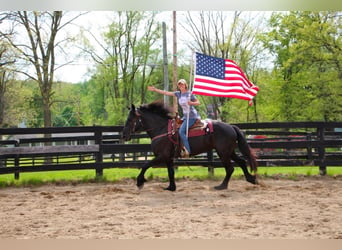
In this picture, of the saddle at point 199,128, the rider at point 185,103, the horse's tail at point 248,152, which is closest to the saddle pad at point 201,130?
the saddle at point 199,128

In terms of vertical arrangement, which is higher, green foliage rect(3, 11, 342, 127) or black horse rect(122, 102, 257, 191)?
green foliage rect(3, 11, 342, 127)

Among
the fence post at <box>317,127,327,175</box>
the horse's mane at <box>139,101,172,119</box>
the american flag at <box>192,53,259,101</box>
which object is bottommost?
the fence post at <box>317,127,327,175</box>

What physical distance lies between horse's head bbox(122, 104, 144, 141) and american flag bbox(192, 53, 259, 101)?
1280 mm

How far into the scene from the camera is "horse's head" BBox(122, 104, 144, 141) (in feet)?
20.9

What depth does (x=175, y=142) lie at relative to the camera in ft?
20.3

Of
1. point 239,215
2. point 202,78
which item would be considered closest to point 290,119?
point 202,78

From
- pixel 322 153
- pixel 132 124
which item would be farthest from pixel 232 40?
pixel 132 124

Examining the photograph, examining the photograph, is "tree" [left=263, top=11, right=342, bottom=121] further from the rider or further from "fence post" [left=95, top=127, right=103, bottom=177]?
"fence post" [left=95, top=127, right=103, bottom=177]

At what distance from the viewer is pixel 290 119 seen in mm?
15266

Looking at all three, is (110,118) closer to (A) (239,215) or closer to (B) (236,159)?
(B) (236,159)

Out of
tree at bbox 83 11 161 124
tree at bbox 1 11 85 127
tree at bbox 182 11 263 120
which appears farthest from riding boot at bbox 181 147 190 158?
tree at bbox 83 11 161 124

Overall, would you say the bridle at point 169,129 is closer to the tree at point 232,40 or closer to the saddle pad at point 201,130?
the saddle pad at point 201,130

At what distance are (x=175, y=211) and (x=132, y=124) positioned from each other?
2230 mm

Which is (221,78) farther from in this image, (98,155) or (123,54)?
(123,54)
